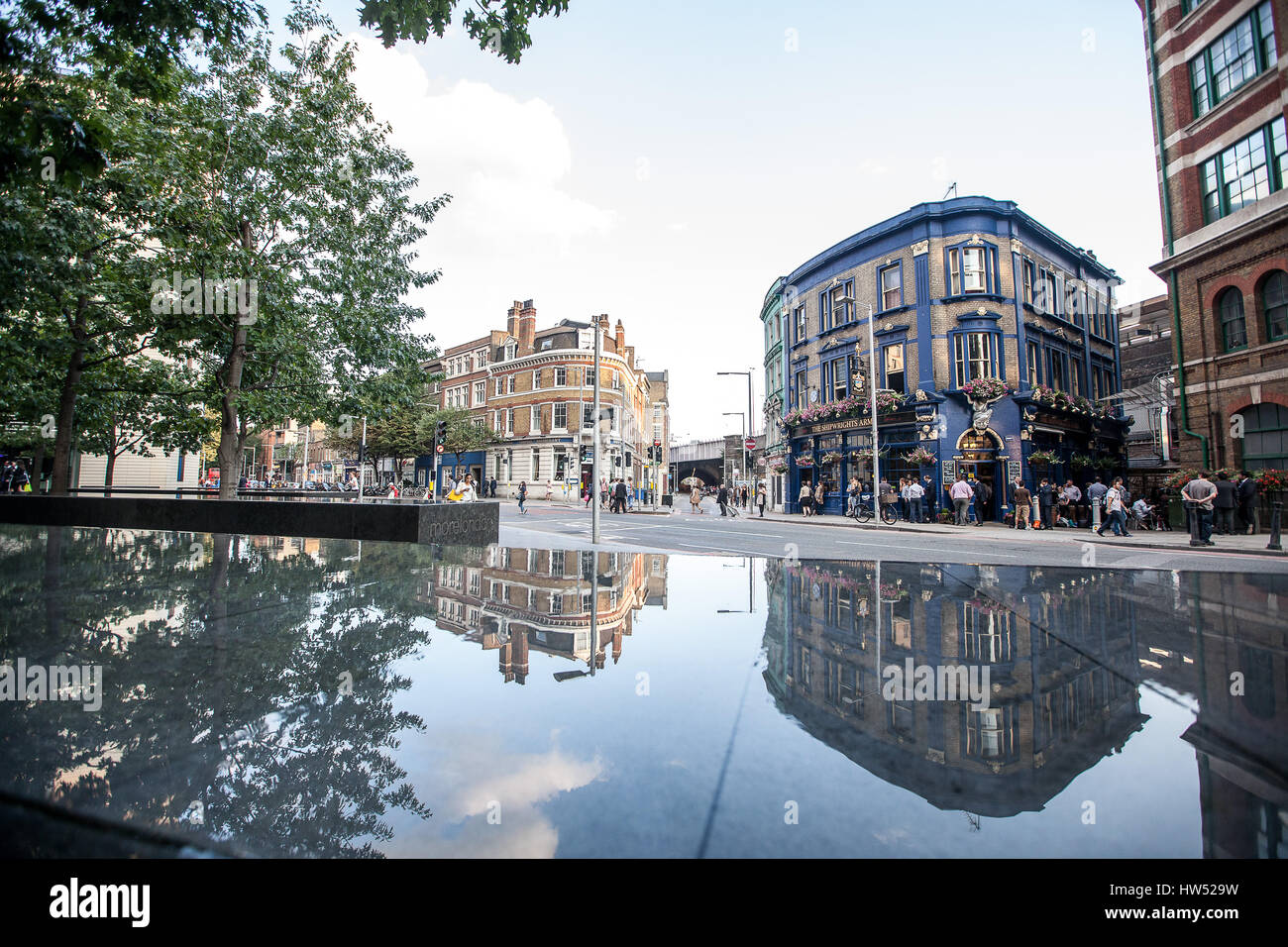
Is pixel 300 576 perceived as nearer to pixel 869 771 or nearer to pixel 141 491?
pixel 869 771

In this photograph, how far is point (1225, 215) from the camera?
17141 mm

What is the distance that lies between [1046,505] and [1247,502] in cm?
597

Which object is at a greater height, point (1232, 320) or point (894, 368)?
point (894, 368)

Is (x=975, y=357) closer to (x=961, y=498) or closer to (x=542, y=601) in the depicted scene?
(x=961, y=498)

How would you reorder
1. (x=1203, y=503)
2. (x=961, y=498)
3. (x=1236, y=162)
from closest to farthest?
(x=1203, y=503) < (x=1236, y=162) < (x=961, y=498)

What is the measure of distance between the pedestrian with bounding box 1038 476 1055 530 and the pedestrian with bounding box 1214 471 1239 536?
494 centimetres

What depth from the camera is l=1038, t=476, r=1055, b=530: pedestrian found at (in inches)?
842

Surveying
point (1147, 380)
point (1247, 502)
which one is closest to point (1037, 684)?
point (1247, 502)

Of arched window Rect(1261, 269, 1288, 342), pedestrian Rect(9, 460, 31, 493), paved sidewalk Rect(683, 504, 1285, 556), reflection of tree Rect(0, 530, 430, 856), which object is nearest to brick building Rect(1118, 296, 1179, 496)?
arched window Rect(1261, 269, 1288, 342)

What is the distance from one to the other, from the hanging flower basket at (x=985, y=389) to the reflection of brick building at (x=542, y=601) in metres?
20.0

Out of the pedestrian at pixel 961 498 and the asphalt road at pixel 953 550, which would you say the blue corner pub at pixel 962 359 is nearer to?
the pedestrian at pixel 961 498

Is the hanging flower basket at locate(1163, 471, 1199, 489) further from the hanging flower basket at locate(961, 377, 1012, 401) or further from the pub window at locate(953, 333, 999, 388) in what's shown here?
the pub window at locate(953, 333, 999, 388)
